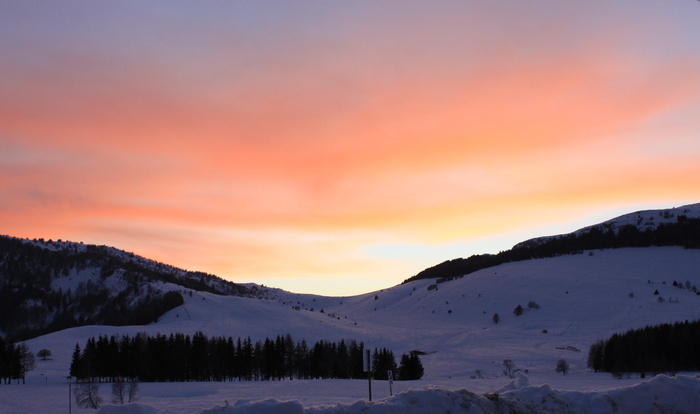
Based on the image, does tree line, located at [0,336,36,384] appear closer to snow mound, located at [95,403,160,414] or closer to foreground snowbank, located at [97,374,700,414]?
snow mound, located at [95,403,160,414]

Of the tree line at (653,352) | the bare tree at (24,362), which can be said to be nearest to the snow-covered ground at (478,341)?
the bare tree at (24,362)

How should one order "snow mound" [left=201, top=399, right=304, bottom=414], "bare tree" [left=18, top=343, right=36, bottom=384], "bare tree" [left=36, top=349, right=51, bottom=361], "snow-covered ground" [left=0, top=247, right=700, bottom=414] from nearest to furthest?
"snow mound" [left=201, top=399, right=304, bottom=414] < "snow-covered ground" [left=0, top=247, right=700, bottom=414] < "bare tree" [left=18, top=343, right=36, bottom=384] < "bare tree" [left=36, top=349, right=51, bottom=361]

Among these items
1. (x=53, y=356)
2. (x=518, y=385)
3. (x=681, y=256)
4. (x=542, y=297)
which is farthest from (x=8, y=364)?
(x=681, y=256)

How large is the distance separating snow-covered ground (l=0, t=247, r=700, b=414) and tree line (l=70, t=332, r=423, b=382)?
568 centimetres

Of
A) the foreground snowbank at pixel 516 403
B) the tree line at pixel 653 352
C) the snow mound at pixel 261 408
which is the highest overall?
the snow mound at pixel 261 408

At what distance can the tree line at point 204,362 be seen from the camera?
89188 millimetres

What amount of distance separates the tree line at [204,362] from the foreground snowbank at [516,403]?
67.4m

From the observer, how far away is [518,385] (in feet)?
71.7

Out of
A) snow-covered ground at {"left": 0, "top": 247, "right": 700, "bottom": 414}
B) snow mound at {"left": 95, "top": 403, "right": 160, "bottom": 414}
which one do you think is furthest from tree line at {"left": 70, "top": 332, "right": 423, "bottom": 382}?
snow mound at {"left": 95, "top": 403, "right": 160, "bottom": 414}

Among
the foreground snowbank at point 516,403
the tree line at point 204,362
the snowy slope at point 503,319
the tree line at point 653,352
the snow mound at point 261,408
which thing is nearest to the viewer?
the snow mound at point 261,408

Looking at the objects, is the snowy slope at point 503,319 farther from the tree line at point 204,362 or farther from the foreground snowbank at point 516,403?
the foreground snowbank at point 516,403

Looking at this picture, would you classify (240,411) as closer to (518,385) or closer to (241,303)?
(518,385)

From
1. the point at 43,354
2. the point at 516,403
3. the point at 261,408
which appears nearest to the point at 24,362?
the point at 43,354

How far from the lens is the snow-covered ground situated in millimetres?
17328
